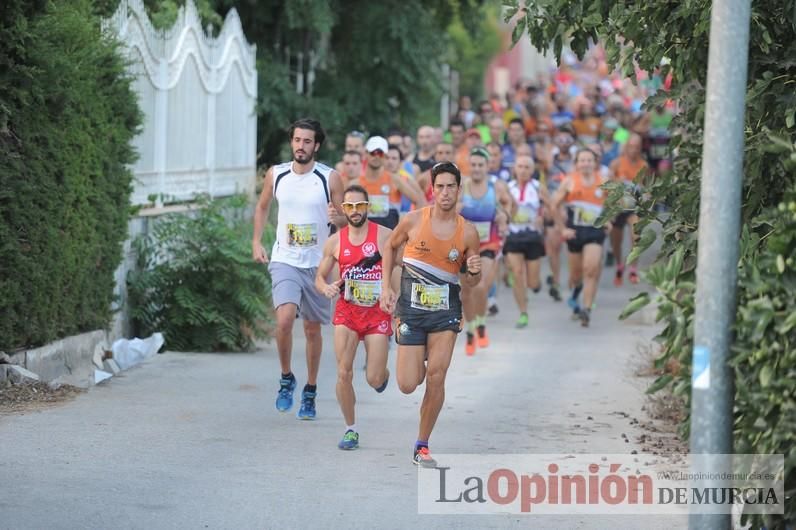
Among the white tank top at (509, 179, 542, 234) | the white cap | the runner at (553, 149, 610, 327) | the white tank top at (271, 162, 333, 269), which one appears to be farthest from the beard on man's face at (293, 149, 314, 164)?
the runner at (553, 149, 610, 327)

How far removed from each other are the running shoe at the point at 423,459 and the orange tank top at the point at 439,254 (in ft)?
3.32

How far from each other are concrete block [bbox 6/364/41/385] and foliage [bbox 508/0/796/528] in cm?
429

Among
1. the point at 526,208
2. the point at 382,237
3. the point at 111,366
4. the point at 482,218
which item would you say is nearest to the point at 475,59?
the point at 526,208

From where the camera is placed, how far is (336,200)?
33.7 feet

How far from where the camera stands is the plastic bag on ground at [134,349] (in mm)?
12148

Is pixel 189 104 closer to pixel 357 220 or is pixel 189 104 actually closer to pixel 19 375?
pixel 19 375

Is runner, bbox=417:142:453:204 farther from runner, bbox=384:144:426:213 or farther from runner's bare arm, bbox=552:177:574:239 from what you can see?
runner's bare arm, bbox=552:177:574:239

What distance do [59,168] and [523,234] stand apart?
23.3 ft

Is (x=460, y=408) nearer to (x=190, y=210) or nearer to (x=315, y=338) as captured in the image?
(x=315, y=338)

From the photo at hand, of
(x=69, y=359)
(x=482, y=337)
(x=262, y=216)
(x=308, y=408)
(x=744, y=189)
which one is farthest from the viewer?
(x=482, y=337)

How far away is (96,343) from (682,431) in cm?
668

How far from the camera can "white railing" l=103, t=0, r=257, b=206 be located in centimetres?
1395

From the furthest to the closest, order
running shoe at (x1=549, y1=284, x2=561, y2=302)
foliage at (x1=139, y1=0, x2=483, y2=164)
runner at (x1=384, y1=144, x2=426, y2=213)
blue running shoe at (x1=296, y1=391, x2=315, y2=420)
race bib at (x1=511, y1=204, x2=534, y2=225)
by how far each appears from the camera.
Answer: foliage at (x1=139, y1=0, x2=483, y2=164), running shoe at (x1=549, y1=284, x2=561, y2=302), race bib at (x1=511, y1=204, x2=534, y2=225), runner at (x1=384, y1=144, x2=426, y2=213), blue running shoe at (x1=296, y1=391, x2=315, y2=420)

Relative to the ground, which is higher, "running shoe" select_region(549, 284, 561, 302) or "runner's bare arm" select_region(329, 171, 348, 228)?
"runner's bare arm" select_region(329, 171, 348, 228)
